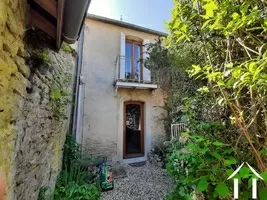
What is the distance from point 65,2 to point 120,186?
441 centimetres

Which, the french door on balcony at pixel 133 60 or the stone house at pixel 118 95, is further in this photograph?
the french door on balcony at pixel 133 60

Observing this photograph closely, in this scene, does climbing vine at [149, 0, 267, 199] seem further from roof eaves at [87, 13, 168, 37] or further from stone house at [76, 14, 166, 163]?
roof eaves at [87, 13, 168, 37]

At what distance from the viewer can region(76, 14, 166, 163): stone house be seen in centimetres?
680

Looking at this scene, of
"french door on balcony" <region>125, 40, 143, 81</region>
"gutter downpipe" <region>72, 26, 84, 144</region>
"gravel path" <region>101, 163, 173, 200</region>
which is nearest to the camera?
"gravel path" <region>101, 163, 173, 200</region>

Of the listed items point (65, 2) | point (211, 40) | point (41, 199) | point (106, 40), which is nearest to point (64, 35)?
point (65, 2)

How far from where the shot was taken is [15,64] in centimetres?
165

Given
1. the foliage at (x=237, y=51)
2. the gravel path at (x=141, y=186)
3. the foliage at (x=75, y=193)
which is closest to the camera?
the foliage at (x=237, y=51)

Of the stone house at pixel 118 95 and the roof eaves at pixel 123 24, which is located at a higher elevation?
the roof eaves at pixel 123 24

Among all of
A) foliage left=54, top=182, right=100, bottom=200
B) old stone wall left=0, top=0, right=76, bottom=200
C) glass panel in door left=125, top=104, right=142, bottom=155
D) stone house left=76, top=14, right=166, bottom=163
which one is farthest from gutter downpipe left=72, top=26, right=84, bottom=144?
old stone wall left=0, top=0, right=76, bottom=200

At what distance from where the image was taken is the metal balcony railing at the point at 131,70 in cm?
740

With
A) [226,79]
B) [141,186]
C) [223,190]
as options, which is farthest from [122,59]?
[223,190]

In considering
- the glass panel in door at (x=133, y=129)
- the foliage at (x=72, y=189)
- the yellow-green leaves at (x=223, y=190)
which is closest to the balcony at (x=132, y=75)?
the glass panel in door at (x=133, y=129)

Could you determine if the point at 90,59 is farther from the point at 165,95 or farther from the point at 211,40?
the point at 211,40

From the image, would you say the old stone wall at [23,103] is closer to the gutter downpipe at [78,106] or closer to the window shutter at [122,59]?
the gutter downpipe at [78,106]
